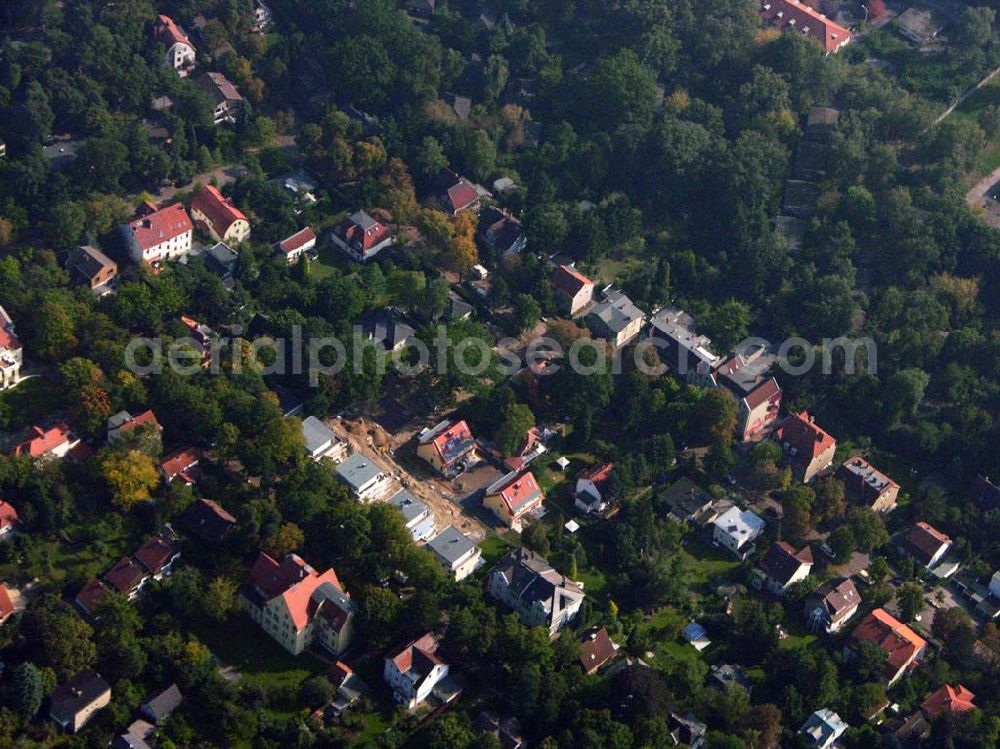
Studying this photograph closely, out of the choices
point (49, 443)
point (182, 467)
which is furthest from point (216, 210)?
point (49, 443)

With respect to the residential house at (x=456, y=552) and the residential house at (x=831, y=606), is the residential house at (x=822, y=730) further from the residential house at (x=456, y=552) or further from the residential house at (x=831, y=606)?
the residential house at (x=456, y=552)

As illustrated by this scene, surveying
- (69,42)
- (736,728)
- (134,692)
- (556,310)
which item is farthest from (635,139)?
(134,692)

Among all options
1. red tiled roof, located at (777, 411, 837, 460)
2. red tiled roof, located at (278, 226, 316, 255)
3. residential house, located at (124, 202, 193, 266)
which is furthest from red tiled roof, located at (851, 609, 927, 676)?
residential house, located at (124, 202, 193, 266)

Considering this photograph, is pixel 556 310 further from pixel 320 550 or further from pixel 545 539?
pixel 320 550

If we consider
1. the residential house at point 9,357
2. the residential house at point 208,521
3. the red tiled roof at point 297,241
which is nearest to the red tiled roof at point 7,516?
the residential house at point 208,521

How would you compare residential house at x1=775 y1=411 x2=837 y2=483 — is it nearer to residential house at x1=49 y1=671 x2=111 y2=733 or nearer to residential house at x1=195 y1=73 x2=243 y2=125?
residential house at x1=49 y1=671 x2=111 y2=733

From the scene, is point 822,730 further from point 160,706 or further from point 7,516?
point 7,516
